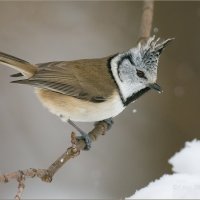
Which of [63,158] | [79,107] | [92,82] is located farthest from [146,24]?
[63,158]

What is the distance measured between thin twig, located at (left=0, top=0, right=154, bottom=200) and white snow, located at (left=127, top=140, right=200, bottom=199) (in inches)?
15.2

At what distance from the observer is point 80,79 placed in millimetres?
3361

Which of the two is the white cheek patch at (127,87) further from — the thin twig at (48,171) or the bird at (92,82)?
the thin twig at (48,171)

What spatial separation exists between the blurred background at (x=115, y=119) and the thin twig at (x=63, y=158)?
114cm

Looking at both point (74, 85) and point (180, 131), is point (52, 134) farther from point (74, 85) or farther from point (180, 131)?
point (74, 85)

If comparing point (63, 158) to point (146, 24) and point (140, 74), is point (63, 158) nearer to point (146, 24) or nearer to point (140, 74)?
point (140, 74)

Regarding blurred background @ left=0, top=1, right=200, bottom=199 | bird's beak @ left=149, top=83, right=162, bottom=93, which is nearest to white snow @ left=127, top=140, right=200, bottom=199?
bird's beak @ left=149, top=83, right=162, bottom=93

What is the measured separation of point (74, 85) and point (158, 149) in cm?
164

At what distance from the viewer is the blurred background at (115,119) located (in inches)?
183

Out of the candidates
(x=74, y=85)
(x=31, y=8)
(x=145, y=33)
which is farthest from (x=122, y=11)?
(x=74, y=85)

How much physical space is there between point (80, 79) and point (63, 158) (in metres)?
0.95

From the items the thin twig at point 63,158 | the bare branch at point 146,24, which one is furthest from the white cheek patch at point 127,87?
the bare branch at point 146,24

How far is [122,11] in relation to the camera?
529 centimetres

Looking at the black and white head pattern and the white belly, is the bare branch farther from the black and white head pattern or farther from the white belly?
the white belly
